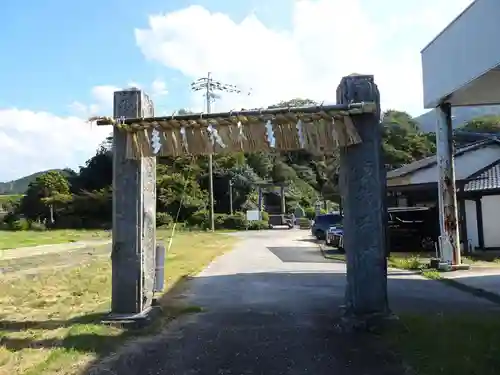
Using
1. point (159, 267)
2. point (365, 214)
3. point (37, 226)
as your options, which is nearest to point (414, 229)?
point (365, 214)

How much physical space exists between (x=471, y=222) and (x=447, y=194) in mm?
7257

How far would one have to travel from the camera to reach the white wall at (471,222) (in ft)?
65.5

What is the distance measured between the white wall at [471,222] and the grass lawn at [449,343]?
1307 cm

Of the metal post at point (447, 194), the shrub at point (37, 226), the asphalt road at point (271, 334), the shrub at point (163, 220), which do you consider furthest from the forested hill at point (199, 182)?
the asphalt road at point (271, 334)

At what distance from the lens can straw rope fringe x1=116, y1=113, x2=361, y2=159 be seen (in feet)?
22.3

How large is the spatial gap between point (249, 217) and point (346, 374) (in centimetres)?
4777

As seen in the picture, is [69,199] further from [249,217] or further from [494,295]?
[494,295]

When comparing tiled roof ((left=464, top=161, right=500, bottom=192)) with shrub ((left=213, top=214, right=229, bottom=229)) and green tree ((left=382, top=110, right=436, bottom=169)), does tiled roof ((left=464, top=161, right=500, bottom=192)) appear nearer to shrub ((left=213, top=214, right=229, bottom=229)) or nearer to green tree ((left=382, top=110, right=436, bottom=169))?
green tree ((left=382, top=110, right=436, bottom=169))

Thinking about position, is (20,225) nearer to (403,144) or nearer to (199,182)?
(199,182)

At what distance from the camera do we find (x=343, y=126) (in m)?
6.80

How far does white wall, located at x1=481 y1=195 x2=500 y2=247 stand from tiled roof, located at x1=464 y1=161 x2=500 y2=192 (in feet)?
2.35

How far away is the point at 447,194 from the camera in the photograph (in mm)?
13938

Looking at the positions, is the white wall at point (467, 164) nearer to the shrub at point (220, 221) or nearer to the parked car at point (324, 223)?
the parked car at point (324, 223)

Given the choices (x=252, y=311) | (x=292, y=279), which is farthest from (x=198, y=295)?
(x=292, y=279)
